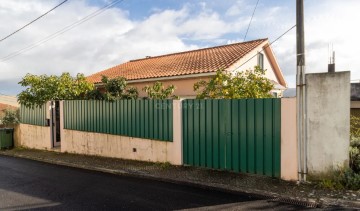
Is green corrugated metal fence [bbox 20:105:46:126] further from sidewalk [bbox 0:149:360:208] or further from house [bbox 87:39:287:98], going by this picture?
sidewalk [bbox 0:149:360:208]

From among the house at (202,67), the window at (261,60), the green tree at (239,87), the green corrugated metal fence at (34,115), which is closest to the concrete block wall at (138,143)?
the green corrugated metal fence at (34,115)

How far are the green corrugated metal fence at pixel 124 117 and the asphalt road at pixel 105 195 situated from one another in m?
1.81

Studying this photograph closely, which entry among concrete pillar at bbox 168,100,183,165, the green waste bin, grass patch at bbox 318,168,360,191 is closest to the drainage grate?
grass patch at bbox 318,168,360,191

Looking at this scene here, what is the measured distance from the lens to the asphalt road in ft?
17.0

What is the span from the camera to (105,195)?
586cm

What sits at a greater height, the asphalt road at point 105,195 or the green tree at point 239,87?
the green tree at point 239,87

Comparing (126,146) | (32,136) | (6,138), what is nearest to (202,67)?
(126,146)

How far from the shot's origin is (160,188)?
630 centimetres

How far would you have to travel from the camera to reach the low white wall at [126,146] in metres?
8.06

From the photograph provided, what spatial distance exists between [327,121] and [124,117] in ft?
20.0

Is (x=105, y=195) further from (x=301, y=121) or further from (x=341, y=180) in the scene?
(x=341, y=180)

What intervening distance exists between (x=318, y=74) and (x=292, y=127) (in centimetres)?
128

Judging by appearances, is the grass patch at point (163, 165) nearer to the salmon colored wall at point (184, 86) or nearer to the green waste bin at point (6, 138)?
the salmon colored wall at point (184, 86)

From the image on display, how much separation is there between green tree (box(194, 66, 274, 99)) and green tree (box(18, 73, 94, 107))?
6.21 m
